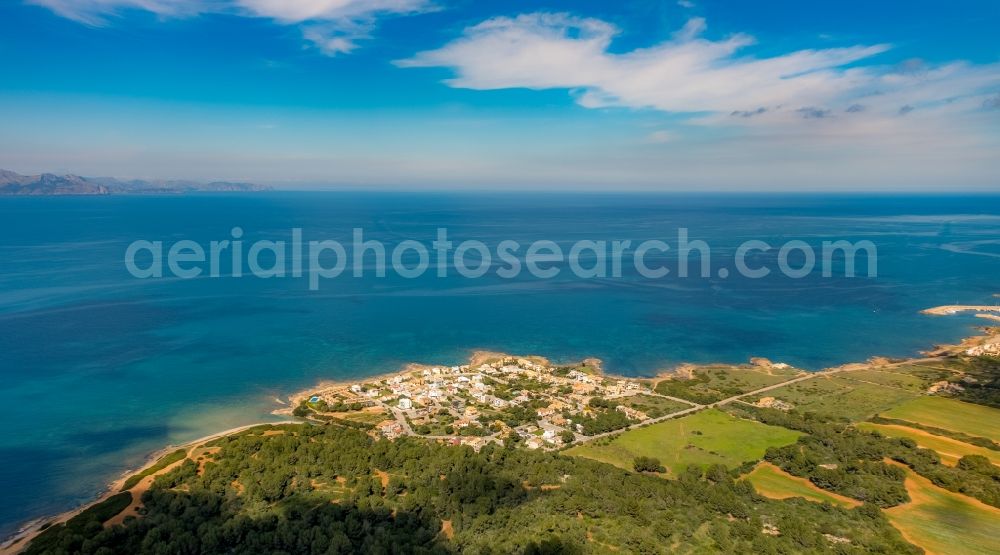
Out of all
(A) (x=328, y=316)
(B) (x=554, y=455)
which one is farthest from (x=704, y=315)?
(A) (x=328, y=316)

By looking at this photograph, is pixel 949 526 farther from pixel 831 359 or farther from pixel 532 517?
pixel 831 359

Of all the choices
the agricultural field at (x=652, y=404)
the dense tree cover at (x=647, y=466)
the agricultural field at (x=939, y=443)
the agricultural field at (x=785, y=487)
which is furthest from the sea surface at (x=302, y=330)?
the agricultural field at (x=785, y=487)

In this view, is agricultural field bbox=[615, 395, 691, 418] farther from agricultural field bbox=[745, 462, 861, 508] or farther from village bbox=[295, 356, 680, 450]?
agricultural field bbox=[745, 462, 861, 508]

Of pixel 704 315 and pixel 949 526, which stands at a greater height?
pixel 704 315

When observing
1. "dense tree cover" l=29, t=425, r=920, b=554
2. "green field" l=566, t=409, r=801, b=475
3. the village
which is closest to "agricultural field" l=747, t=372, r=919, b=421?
"green field" l=566, t=409, r=801, b=475

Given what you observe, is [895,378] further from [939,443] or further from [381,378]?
[381,378]

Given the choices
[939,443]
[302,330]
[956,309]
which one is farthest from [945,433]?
[302,330]

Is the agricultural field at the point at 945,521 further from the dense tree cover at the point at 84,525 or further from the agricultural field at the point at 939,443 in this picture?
the dense tree cover at the point at 84,525
